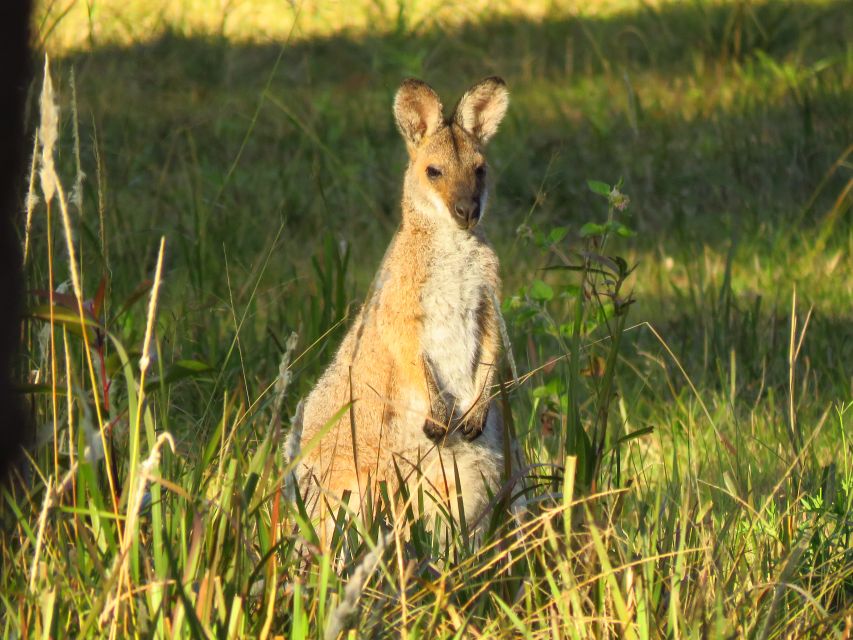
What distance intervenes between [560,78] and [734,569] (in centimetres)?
657

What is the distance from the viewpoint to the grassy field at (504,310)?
7.96 ft

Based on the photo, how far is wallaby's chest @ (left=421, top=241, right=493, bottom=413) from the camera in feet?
12.6

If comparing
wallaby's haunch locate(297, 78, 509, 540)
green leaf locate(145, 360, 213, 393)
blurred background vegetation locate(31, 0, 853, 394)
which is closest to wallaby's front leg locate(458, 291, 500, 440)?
wallaby's haunch locate(297, 78, 509, 540)

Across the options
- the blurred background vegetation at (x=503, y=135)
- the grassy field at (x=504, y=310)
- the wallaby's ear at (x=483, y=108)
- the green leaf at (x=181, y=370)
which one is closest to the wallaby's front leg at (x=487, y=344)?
the grassy field at (x=504, y=310)

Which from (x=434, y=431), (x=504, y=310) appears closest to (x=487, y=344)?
(x=504, y=310)

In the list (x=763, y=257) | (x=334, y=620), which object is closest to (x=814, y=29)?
(x=763, y=257)

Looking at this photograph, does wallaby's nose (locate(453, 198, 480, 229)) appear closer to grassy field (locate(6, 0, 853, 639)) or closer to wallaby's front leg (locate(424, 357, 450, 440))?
grassy field (locate(6, 0, 853, 639))

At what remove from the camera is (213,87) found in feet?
28.5

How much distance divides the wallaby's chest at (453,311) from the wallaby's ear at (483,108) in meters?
0.52

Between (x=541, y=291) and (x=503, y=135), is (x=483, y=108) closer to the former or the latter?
(x=541, y=291)

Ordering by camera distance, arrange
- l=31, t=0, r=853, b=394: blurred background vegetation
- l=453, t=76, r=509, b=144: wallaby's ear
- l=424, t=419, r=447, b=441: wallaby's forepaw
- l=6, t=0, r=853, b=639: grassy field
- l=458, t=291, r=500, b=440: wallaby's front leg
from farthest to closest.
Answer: l=31, t=0, r=853, b=394: blurred background vegetation, l=453, t=76, r=509, b=144: wallaby's ear, l=458, t=291, r=500, b=440: wallaby's front leg, l=424, t=419, r=447, b=441: wallaby's forepaw, l=6, t=0, r=853, b=639: grassy field

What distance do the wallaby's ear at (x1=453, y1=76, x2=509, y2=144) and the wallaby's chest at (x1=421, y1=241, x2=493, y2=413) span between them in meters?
0.52

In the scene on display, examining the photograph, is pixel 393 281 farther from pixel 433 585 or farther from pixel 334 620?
pixel 334 620

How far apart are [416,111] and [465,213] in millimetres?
496
